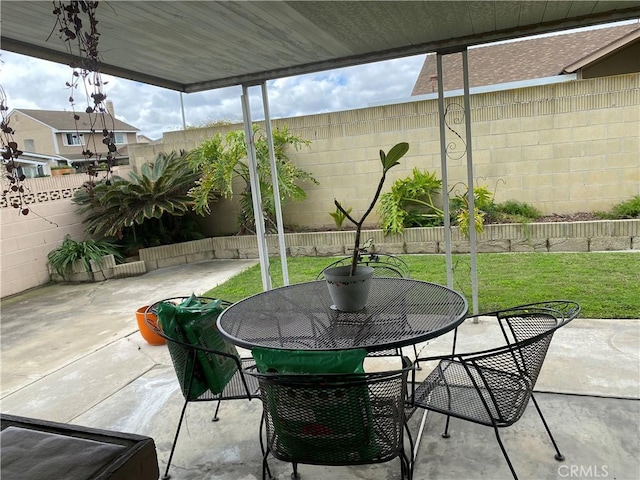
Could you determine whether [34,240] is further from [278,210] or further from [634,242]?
[634,242]

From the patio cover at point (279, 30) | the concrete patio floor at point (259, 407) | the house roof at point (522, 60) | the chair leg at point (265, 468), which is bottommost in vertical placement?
the concrete patio floor at point (259, 407)

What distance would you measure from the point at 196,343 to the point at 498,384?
1.27 metres

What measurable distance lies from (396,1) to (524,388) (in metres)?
1.84

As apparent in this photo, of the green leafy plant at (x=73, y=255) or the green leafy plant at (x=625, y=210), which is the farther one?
the green leafy plant at (x=73, y=255)

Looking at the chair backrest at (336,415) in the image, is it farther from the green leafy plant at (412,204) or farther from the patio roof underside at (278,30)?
the green leafy plant at (412,204)

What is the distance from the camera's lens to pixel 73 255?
5.97 metres

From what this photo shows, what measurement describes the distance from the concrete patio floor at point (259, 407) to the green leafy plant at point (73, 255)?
1747 millimetres

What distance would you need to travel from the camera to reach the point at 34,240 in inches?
234

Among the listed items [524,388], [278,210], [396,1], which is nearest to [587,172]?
[278,210]

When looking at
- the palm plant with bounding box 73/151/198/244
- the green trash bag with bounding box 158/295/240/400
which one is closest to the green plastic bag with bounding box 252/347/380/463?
the green trash bag with bounding box 158/295/240/400

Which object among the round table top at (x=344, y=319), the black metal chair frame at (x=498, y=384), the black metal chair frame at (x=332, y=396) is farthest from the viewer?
the round table top at (x=344, y=319)

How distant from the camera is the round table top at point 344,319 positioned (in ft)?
5.58

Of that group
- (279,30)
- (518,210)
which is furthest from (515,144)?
(279,30)

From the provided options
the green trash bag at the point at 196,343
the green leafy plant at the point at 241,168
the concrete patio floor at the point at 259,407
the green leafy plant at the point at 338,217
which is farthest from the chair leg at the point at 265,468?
the green leafy plant at the point at 338,217
